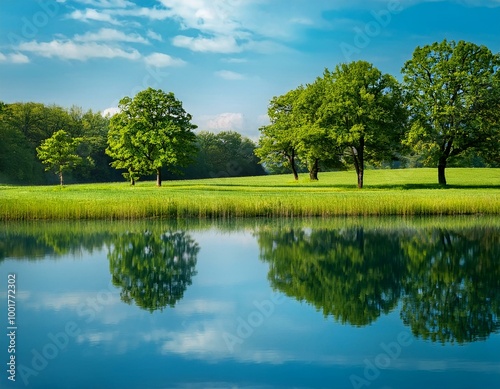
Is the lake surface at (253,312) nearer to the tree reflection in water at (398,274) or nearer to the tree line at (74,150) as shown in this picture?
the tree reflection in water at (398,274)


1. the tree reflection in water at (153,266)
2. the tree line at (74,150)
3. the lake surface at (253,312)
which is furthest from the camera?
the tree line at (74,150)

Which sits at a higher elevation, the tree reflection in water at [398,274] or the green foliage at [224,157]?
the green foliage at [224,157]

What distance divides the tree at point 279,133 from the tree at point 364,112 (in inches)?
500

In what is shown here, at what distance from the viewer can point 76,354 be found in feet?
36.1

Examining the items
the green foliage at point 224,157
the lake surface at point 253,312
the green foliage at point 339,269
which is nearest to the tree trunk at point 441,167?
the green foliage at point 339,269

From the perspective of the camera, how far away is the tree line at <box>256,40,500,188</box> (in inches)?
2197

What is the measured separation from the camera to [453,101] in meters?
56.9

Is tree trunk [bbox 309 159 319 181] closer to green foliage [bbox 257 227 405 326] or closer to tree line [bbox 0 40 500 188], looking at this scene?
tree line [bbox 0 40 500 188]

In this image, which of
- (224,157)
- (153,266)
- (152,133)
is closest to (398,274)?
(153,266)

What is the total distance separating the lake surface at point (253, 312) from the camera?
1009cm

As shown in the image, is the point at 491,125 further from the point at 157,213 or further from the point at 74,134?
the point at 74,134

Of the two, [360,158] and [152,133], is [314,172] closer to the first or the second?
[360,158]

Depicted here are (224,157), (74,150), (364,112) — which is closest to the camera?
(364,112)

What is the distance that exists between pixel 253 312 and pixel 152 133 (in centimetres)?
5132
